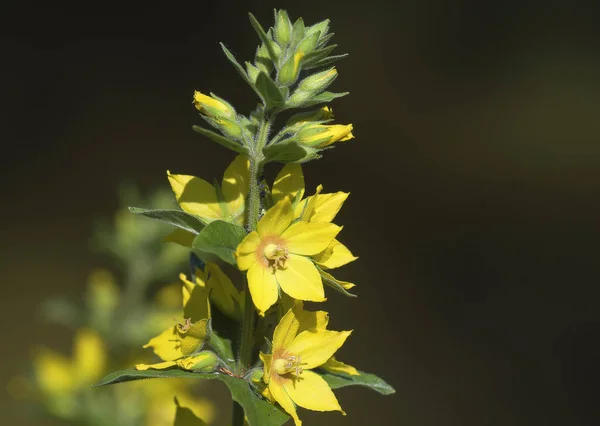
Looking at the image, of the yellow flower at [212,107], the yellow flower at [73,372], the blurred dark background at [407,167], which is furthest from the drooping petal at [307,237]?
the blurred dark background at [407,167]

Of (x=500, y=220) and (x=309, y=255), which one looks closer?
(x=309, y=255)

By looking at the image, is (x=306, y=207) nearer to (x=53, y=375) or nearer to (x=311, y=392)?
(x=311, y=392)

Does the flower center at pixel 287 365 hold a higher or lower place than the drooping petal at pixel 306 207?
lower

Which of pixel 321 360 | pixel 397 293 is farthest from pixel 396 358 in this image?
pixel 321 360

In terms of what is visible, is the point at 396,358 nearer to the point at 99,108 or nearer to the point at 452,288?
the point at 452,288

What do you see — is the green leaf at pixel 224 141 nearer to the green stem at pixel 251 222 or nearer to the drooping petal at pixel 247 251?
the green stem at pixel 251 222

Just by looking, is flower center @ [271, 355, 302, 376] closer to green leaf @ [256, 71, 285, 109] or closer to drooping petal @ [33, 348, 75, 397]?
green leaf @ [256, 71, 285, 109]
